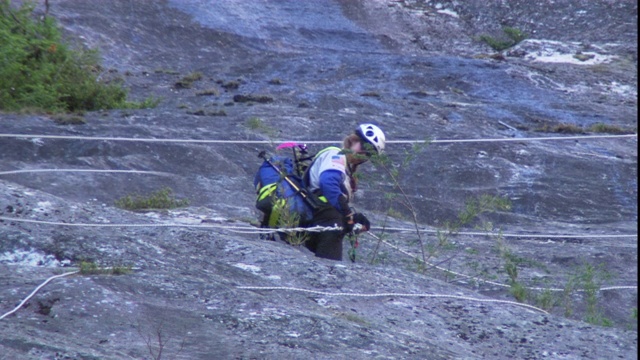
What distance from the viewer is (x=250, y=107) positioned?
17.1 meters

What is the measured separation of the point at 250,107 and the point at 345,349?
13.2 metres

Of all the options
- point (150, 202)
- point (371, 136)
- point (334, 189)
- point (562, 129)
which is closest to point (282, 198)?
point (334, 189)

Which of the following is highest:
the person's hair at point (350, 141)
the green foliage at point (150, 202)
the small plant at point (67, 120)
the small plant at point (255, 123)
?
the person's hair at point (350, 141)

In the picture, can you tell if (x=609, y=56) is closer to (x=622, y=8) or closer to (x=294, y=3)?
(x=622, y=8)

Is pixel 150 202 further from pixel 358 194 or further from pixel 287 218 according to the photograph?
pixel 358 194

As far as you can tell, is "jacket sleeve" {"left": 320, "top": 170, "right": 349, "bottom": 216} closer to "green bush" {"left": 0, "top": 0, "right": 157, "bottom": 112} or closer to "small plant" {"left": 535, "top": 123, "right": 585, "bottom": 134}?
"green bush" {"left": 0, "top": 0, "right": 157, "bottom": 112}

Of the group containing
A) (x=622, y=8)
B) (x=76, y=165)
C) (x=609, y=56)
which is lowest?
(x=76, y=165)

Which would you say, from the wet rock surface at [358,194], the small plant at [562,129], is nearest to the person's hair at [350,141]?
the wet rock surface at [358,194]

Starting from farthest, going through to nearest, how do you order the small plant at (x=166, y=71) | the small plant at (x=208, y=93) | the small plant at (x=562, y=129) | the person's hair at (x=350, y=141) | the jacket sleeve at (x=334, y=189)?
the small plant at (x=166, y=71)
the small plant at (x=208, y=93)
the small plant at (x=562, y=129)
the person's hair at (x=350, y=141)
the jacket sleeve at (x=334, y=189)

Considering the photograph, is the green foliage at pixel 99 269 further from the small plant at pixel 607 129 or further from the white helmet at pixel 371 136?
the small plant at pixel 607 129

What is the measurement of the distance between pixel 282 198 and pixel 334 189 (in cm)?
40

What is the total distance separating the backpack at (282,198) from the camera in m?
6.49

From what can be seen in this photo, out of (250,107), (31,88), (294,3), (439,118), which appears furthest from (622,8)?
(31,88)

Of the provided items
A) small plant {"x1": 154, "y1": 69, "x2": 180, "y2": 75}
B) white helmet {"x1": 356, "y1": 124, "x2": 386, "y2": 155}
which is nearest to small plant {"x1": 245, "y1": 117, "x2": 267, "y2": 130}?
white helmet {"x1": 356, "y1": 124, "x2": 386, "y2": 155}
